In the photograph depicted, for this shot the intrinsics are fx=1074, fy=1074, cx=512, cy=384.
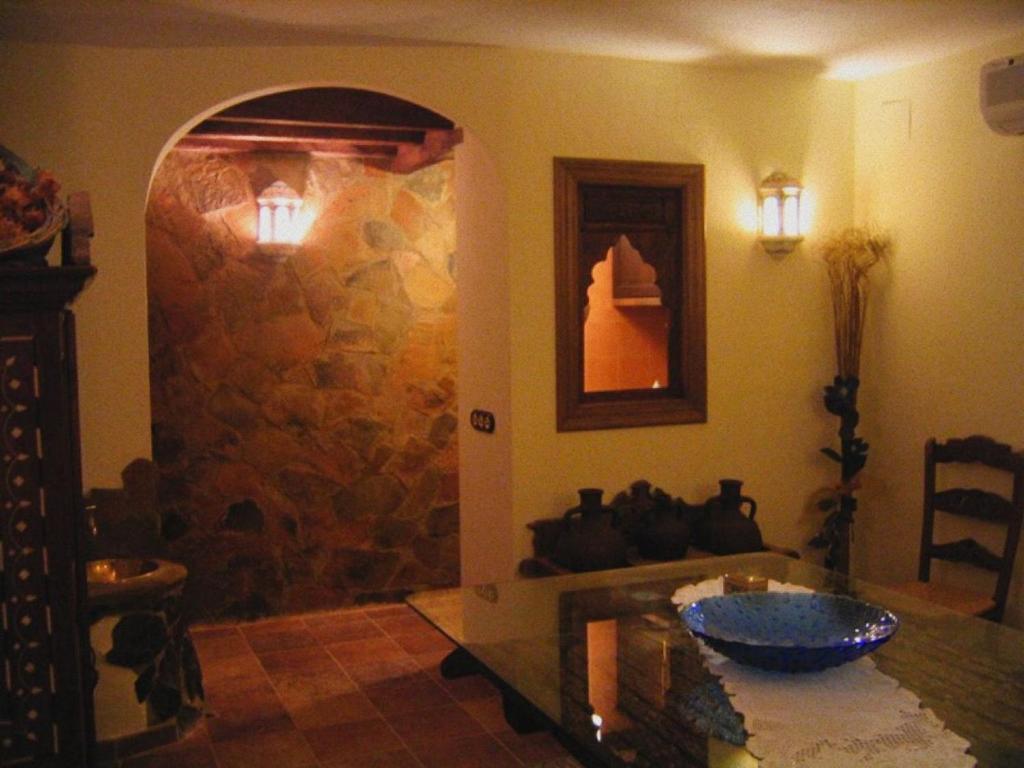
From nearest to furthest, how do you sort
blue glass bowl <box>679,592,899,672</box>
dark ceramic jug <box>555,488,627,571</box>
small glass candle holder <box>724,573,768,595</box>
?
blue glass bowl <box>679,592,899,672</box> < small glass candle holder <box>724,573,768,595</box> < dark ceramic jug <box>555,488,627,571</box>

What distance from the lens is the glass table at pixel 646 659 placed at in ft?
5.70

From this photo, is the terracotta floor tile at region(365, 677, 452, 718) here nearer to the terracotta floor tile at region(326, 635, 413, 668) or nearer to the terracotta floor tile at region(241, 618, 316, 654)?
the terracotta floor tile at region(326, 635, 413, 668)

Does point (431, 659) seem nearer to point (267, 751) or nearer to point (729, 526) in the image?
point (267, 751)

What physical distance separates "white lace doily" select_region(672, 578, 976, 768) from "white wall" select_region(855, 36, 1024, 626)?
2.10 meters

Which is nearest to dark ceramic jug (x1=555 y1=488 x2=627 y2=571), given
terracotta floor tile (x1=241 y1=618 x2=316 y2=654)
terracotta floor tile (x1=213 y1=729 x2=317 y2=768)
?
terracotta floor tile (x1=213 y1=729 x2=317 y2=768)

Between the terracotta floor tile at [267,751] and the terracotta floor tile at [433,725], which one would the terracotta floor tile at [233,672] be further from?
the terracotta floor tile at [433,725]

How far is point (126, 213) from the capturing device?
11.6 feet

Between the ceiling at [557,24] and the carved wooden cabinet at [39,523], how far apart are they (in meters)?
Answer: 1.41

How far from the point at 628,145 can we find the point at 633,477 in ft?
4.18

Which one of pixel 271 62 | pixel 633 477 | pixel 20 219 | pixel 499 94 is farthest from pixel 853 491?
pixel 20 219

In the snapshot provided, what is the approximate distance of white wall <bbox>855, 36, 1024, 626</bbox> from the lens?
377 cm

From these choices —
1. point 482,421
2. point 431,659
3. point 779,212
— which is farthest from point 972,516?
point 431,659

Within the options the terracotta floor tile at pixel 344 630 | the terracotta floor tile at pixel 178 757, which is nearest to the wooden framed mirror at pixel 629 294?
the terracotta floor tile at pixel 344 630

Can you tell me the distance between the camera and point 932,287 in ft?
13.4
